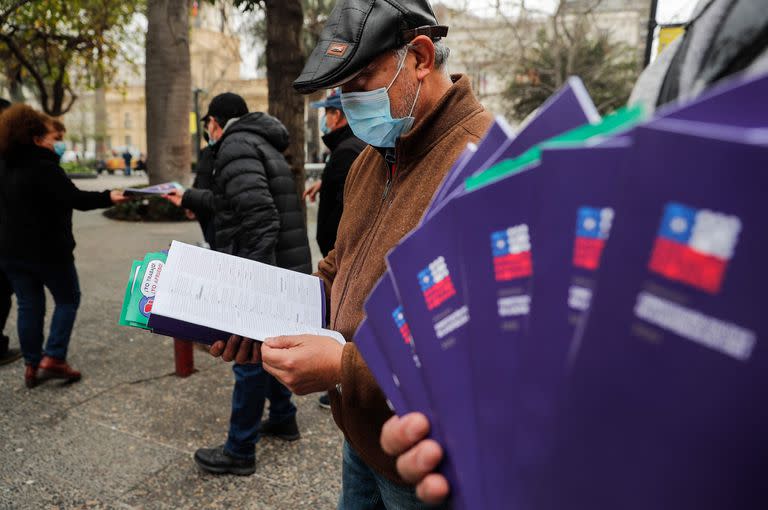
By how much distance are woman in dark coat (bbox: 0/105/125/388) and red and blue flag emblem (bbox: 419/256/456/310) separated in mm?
4400

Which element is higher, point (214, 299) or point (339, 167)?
point (339, 167)

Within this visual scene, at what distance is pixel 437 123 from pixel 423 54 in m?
0.22

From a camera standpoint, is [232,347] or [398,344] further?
[232,347]

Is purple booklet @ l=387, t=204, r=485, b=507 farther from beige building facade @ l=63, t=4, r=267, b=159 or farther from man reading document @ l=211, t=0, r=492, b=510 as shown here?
beige building facade @ l=63, t=4, r=267, b=159

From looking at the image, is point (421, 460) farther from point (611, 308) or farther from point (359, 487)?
point (359, 487)

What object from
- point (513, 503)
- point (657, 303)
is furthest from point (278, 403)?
point (657, 303)

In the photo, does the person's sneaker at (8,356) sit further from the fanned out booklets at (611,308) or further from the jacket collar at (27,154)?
the fanned out booklets at (611,308)

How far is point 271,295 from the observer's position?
1639 mm

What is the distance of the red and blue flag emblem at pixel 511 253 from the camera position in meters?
0.61

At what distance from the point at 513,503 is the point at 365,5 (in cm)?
131

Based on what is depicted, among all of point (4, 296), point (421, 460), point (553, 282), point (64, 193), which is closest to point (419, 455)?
point (421, 460)

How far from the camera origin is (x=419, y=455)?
0.79 meters

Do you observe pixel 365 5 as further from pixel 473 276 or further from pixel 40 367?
pixel 40 367

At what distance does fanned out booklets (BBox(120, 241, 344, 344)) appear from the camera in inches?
56.7
